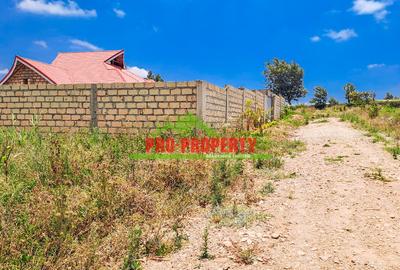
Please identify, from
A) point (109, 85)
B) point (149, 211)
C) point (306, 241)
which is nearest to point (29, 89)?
point (109, 85)

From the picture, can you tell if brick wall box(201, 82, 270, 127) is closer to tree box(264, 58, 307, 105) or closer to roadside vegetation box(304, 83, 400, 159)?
roadside vegetation box(304, 83, 400, 159)

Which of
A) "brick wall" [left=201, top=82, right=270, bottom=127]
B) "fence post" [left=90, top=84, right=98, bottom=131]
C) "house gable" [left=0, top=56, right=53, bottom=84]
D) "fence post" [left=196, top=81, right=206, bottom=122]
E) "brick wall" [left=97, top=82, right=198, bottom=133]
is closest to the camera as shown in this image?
"fence post" [left=196, top=81, right=206, bottom=122]

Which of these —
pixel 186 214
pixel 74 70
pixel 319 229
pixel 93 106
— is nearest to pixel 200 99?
pixel 93 106

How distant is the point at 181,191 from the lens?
482 centimetres

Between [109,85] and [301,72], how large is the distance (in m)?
46.4

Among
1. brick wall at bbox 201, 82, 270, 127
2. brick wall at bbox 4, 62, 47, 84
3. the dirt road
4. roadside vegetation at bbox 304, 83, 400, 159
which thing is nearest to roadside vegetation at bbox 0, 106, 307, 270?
the dirt road

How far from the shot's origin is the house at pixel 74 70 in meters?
17.8

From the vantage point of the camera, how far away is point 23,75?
713 inches

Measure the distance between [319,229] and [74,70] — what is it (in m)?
21.0

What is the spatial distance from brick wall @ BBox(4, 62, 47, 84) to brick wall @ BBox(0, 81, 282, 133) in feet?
27.2

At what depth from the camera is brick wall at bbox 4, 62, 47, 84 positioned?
17.9 m

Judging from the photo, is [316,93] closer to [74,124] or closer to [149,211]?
[74,124]

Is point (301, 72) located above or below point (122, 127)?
above

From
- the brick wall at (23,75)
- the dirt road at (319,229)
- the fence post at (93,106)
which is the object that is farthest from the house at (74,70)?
the dirt road at (319,229)
